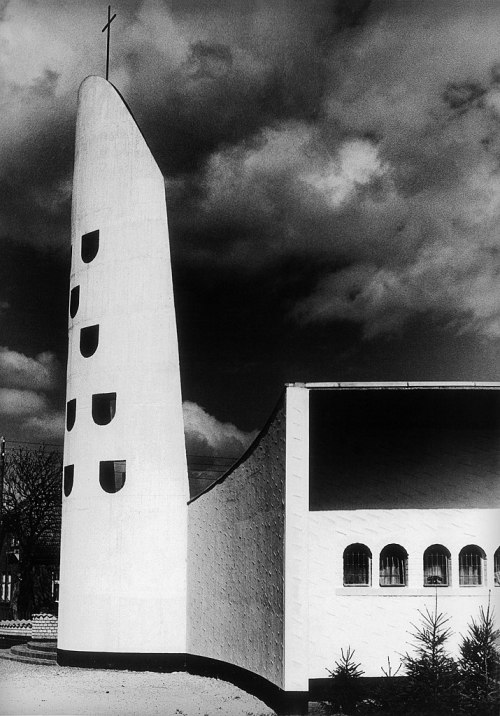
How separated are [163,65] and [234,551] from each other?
1046cm

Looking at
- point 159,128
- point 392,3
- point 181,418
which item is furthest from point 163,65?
point 181,418

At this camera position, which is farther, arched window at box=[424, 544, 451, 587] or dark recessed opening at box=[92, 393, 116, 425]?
dark recessed opening at box=[92, 393, 116, 425]

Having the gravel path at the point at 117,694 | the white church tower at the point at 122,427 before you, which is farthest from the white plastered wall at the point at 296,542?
the white church tower at the point at 122,427

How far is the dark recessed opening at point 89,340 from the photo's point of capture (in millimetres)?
21750

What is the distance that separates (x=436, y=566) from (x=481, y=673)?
308 centimetres

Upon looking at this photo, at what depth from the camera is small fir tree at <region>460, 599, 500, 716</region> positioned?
40.7ft

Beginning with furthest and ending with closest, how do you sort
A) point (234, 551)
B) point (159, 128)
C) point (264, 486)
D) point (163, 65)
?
point (159, 128), point (163, 65), point (234, 551), point (264, 486)

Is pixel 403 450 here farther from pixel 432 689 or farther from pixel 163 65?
pixel 163 65

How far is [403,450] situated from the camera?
16.4 m

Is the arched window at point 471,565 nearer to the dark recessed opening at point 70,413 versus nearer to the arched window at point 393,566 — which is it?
the arched window at point 393,566

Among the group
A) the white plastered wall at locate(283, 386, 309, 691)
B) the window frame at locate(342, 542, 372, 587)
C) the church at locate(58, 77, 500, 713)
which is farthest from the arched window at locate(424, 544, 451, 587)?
the white plastered wall at locate(283, 386, 309, 691)

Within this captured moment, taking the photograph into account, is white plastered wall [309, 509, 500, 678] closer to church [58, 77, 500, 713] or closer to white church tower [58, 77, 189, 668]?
church [58, 77, 500, 713]

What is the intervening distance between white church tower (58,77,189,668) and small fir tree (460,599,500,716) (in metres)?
8.90

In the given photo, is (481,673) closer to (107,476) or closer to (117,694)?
(117,694)
